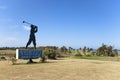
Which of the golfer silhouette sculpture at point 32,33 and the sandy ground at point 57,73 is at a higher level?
the golfer silhouette sculpture at point 32,33

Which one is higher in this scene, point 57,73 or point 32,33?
point 32,33

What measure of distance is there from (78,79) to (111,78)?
8.36 ft

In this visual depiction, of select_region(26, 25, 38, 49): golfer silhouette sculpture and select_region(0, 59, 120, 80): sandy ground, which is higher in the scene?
select_region(26, 25, 38, 49): golfer silhouette sculpture

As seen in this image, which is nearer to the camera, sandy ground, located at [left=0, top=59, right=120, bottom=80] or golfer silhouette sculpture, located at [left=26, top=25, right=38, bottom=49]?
sandy ground, located at [left=0, top=59, right=120, bottom=80]

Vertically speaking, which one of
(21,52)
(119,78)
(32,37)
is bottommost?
(119,78)

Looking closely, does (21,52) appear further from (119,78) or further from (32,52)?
(119,78)

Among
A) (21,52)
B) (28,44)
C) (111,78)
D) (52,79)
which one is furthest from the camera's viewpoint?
(28,44)

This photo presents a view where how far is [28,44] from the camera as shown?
30.2 meters

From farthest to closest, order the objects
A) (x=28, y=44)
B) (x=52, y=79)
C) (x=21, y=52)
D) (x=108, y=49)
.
A: (x=108, y=49) → (x=28, y=44) → (x=21, y=52) → (x=52, y=79)

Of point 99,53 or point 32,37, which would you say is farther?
point 99,53

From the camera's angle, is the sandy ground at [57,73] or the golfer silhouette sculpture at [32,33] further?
the golfer silhouette sculpture at [32,33]

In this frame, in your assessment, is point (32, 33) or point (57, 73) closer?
point (57, 73)

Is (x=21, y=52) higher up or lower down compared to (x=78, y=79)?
higher up

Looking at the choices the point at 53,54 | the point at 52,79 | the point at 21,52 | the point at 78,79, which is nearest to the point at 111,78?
the point at 78,79
